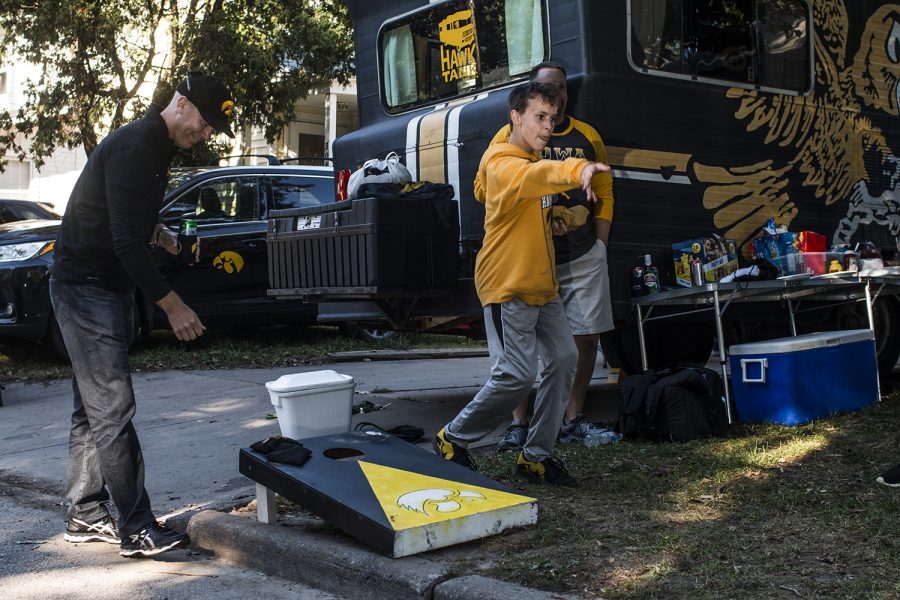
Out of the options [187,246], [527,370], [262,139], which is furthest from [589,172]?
[262,139]

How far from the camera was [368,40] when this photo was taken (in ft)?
26.7

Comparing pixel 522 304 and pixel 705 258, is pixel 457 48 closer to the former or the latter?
pixel 705 258

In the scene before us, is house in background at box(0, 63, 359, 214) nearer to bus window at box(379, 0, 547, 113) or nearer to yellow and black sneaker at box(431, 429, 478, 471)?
bus window at box(379, 0, 547, 113)

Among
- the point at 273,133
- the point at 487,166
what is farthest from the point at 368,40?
the point at 273,133

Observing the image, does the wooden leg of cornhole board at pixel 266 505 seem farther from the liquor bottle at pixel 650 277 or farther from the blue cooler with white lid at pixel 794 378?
the blue cooler with white lid at pixel 794 378

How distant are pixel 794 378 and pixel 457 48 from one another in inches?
122

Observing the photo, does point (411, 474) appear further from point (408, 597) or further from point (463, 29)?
point (463, 29)

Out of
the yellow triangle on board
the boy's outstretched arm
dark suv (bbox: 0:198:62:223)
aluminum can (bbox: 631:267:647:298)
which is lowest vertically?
the yellow triangle on board

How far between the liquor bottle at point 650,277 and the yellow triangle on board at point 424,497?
2.51m

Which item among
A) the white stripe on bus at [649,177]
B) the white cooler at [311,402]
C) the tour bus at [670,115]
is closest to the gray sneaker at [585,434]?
the tour bus at [670,115]

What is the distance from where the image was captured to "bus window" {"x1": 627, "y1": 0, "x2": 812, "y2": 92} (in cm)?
655

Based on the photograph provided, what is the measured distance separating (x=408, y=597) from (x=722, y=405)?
3.02 m

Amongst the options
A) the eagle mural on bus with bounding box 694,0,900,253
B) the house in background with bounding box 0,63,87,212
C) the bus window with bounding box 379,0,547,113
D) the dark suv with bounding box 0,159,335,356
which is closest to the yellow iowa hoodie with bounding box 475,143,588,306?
the bus window with bounding box 379,0,547,113

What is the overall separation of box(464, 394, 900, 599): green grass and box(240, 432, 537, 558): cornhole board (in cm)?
13
